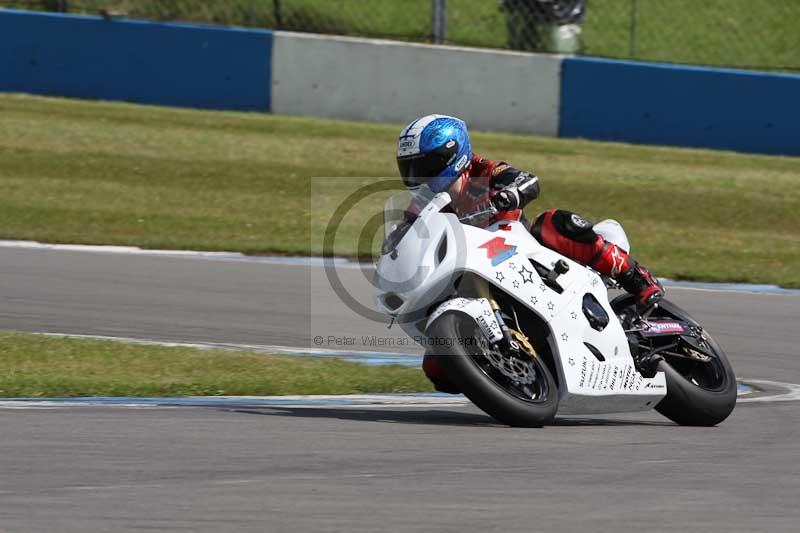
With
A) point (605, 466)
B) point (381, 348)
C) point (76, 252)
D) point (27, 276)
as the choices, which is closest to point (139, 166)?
point (76, 252)

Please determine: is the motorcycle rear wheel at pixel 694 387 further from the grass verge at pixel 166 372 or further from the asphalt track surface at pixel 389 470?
the grass verge at pixel 166 372

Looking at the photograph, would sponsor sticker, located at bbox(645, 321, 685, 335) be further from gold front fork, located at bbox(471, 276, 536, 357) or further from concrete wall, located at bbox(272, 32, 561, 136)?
concrete wall, located at bbox(272, 32, 561, 136)

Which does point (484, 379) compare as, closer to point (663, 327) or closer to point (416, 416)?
point (416, 416)

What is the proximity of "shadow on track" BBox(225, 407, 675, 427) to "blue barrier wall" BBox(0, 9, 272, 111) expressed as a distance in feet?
36.1

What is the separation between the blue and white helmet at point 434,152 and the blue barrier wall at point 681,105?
1045cm

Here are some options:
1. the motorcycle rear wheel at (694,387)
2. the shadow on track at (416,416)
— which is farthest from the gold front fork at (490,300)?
the motorcycle rear wheel at (694,387)

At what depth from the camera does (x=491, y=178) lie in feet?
22.5

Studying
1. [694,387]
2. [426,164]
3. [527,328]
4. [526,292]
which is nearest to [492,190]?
[426,164]

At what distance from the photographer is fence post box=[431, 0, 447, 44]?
17.8 metres

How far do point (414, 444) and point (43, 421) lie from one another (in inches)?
Answer: 66.4

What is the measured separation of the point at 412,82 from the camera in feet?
57.5

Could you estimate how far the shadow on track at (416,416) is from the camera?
688 centimetres

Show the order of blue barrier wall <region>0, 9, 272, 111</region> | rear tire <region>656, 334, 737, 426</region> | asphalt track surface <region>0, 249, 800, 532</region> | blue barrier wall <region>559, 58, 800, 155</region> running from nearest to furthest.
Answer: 1. asphalt track surface <region>0, 249, 800, 532</region>
2. rear tire <region>656, 334, 737, 426</region>
3. blue barrier wall <region>559, 58, 800, 155</region>
4. blue barrier wall <region>0, 9, 272, 111</region>

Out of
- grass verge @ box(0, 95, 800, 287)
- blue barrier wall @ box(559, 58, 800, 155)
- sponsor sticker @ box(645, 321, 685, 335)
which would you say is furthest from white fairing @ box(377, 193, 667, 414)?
blue barrier wall @ box(559, 58, 800, 155)
